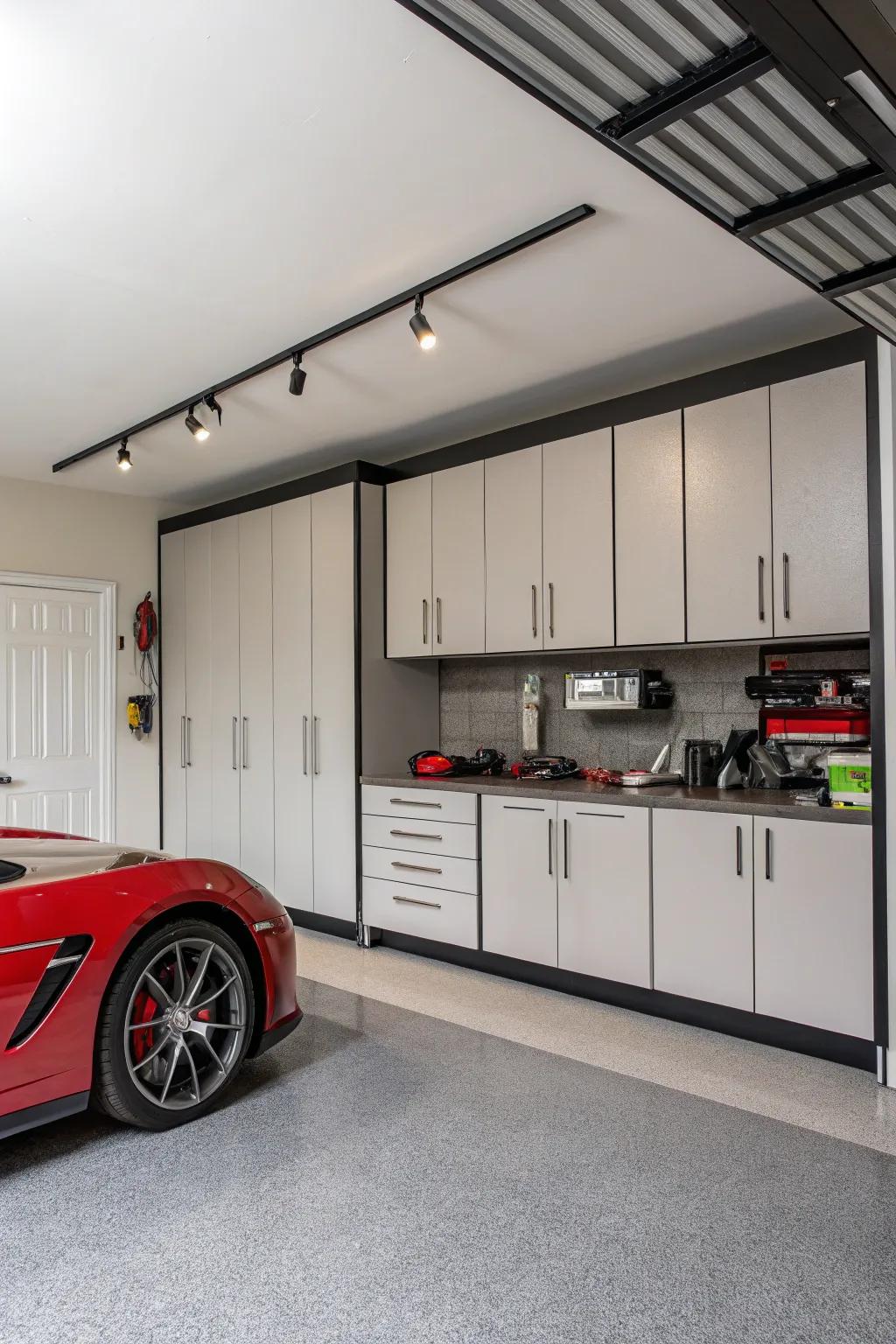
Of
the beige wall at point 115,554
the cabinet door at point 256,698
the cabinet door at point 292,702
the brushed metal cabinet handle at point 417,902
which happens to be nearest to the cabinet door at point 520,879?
the brushed metal cabinet handle at point 417,902

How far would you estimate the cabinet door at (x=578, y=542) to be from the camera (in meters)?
3.89

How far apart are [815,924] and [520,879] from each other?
4.30 ft

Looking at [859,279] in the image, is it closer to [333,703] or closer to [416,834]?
[416,834]

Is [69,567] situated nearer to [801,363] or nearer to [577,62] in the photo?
[801,363]

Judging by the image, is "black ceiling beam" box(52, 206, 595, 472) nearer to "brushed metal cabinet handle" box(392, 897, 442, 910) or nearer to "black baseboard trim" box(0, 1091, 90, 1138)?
"brushed metal cabinet handle" box(392, 897, 442, 910)

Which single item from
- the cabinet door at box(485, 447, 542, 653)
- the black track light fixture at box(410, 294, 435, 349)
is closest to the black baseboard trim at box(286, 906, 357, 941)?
the cabinet door at box(485, 447, 542, 653)

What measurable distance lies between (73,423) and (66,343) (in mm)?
1047

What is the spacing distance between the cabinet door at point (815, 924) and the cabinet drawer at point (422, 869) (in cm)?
141

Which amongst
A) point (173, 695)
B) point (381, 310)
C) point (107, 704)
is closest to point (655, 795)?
point (381, 310)

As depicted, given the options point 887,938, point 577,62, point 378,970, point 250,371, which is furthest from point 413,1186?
point 250,371

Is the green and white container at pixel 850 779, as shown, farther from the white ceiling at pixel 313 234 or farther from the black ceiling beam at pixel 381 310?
the black ceiling beam at pixel 381 310

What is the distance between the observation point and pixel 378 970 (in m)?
4.21

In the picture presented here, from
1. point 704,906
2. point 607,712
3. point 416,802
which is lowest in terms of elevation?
point 704,906

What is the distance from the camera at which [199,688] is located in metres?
5.78
